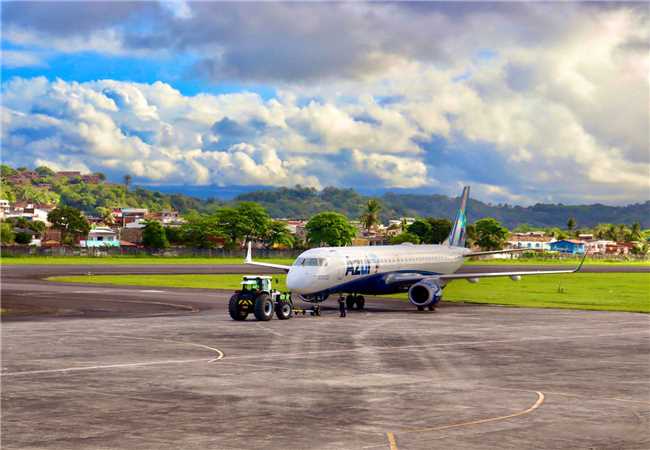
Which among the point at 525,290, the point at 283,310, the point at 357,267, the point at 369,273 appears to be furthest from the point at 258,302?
the point at 525,290

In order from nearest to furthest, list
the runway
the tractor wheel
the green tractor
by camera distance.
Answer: the runway < the green tractor < the tractor wheel

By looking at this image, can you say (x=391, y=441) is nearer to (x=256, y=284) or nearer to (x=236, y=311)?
(x=236, y=311)

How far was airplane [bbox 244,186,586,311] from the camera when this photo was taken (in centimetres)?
5441

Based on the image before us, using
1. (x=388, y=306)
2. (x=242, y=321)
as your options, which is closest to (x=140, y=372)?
(x=242, y=321)

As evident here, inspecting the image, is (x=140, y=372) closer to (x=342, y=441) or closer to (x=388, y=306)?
(x=342, y=441)

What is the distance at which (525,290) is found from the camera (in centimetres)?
8556

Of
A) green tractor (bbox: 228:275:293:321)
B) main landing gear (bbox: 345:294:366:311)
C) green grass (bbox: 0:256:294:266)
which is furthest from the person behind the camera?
green grass (bbox: 0:256:294:266)

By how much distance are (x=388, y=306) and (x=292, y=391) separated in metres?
38.6

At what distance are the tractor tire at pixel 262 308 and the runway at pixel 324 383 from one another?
1.24 meters

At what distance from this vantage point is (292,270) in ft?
179

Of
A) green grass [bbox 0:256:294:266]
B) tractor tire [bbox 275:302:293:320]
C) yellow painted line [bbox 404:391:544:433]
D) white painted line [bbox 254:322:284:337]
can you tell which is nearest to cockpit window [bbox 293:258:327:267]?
tractor tire [bbox 275:302:293:320]

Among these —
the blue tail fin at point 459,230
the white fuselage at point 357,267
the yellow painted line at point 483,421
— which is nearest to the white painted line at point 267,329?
the white fuselage at point 357,267

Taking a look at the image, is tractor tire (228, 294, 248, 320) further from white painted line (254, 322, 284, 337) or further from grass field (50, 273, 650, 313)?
grass field (50, 273, 650, 313)

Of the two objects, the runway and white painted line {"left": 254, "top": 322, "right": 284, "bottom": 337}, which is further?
white painted line {"left": 254, "top": 322, "right": 284, "bottom": 337}
